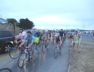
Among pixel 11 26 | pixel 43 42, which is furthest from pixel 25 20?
pixel 43 42

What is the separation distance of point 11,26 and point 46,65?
1087 inches

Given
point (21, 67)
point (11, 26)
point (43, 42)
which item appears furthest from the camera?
point (11, 26)

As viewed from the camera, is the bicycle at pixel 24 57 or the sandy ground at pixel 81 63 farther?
the sandy ground at pixel 81 63

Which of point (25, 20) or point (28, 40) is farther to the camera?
point (25, 20)

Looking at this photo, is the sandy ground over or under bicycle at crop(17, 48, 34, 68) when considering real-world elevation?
under

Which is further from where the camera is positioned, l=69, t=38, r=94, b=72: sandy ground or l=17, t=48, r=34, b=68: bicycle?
l=69, t=38, r=94, b=72: sandy ground

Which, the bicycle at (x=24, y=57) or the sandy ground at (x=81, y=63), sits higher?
the bicycle at (x=24, y=57)

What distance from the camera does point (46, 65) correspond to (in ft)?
55.9

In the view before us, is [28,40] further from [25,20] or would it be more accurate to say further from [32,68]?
[25,20]

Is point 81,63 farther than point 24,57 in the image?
Yes

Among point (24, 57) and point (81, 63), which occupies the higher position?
point (24, 57)

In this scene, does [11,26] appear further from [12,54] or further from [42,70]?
[42,70]

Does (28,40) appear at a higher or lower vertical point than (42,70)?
higher

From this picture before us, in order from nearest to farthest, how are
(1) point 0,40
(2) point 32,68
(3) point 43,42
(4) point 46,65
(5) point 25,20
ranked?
(2) point 32,68, (4) point 46,65, (1) point 0,40, (3) point 43,42, (5) point 25,20
